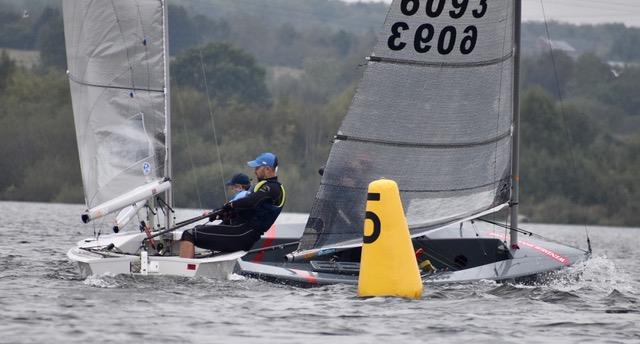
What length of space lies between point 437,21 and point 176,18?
36555 millimetres

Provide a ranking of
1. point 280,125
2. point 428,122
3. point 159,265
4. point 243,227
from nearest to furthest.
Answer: point 159,265 < point 243,227 < point 428,122 < point 280,125

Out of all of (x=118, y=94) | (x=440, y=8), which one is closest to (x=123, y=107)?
(x=118, y=94)

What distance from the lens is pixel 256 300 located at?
12.8 metres

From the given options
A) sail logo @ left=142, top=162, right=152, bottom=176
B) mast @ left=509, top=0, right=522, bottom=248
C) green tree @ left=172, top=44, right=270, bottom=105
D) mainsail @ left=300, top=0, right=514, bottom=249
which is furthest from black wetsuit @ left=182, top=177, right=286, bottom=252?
green tree @ left=172, top=44, right=270, bottom=105

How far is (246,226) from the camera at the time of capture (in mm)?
14344

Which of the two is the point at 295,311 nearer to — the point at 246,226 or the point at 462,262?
the point at 246,226

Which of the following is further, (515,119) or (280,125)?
(280,125)

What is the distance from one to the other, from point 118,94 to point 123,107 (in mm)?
156

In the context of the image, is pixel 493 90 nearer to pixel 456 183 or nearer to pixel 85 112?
pixel 456 183

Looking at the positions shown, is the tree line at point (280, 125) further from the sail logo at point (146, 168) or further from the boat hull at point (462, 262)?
the boat hull at point (462, 262)

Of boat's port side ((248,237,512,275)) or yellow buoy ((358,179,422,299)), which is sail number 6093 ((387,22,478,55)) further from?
boat's port side ((248,237,512,275))

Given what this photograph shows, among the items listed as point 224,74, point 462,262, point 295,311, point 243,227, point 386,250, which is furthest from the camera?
point 224,74

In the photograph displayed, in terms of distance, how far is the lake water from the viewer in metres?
10.8

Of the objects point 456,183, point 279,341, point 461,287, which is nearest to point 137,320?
point 279,341
